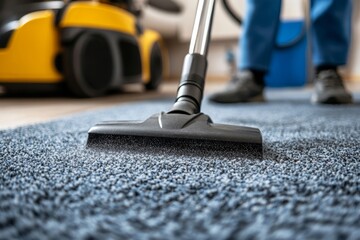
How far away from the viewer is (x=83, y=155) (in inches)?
16.4

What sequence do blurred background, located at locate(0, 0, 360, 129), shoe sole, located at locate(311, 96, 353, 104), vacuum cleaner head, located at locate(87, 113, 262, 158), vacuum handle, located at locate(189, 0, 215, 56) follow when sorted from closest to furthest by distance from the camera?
1. vacuum cleaner head, located at locate(87, 113, 262, 158)
2. vacuum handle, located at locate(189, 0, 215, 56)
3. shoe sole, located at locate(311, 96, 353, 104)
4. blurred background, located at locate(0, 0, 360, 129)

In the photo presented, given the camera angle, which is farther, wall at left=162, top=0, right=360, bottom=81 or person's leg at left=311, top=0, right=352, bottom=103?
wall at left=162, top=0, right=360, bottom=81

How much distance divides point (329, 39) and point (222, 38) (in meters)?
2.35

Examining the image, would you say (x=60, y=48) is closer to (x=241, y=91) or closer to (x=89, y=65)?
(x=89, y=65)

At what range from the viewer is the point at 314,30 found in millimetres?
1196

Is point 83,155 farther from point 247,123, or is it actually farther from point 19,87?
point 19,87

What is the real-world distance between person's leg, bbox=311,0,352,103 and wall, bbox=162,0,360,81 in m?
1.50

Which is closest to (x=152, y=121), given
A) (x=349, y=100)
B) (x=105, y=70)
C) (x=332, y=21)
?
(x=349, y=100)

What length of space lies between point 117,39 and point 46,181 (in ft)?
4.22

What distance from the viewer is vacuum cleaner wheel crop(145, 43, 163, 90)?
80.0 inches

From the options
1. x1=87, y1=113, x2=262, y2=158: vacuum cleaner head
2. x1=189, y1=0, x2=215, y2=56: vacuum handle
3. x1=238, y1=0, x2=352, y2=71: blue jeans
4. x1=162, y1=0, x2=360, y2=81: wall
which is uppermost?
x1=162, y1=0, x2=360, y2=81: wall

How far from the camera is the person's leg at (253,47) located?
3.74 feet

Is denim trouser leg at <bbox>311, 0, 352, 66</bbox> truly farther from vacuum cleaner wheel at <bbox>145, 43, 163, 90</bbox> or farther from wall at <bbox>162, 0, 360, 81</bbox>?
wall at <bbox>162, 0, 360, 81</bbox>

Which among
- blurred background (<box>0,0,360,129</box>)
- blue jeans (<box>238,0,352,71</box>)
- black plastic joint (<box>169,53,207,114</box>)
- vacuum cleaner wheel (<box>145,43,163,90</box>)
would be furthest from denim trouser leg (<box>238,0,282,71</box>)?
vacuum cleaner wheel (<box>145,43,163,90</box>)
